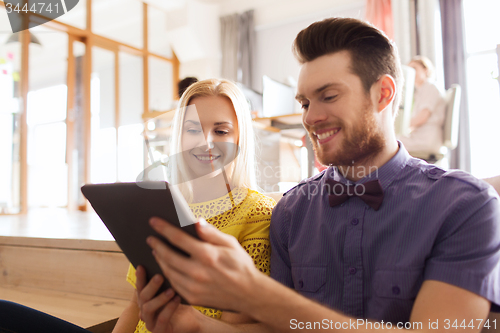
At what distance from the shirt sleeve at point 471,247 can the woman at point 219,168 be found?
0.39 metres

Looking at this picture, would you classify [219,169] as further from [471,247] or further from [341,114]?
[471,247]

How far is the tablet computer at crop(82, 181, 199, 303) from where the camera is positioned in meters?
0.49

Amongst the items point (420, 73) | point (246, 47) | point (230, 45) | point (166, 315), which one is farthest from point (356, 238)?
point (230, 45)

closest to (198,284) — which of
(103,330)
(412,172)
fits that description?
(412,172)

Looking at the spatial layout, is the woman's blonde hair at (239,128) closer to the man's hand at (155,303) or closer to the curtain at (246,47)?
the man's hand at (155,303)

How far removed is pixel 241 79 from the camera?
5.45m

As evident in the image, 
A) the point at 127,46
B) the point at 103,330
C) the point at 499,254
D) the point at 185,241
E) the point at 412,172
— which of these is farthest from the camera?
the point at 127,46

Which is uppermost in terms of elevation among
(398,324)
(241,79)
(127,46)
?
(127,46)

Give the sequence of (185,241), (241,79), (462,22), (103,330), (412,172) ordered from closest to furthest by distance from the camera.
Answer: (185,241) < (412,172) < (103,330) < (462,22) < (241,79)

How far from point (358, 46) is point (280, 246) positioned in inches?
18.6

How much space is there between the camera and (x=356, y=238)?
0.73 meters

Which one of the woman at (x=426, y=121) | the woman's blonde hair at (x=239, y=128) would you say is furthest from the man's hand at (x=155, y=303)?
the woman at (x=426, y=121)

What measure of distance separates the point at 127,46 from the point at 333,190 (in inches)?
194

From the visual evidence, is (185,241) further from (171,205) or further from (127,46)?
(127,46)
